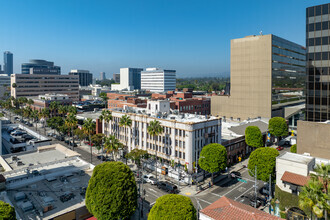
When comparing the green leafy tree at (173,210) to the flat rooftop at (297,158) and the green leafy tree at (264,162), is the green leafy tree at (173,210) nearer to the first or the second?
the flat rooftop at (297,158)

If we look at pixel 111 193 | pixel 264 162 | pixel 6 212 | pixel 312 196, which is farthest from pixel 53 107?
pixel 312 196

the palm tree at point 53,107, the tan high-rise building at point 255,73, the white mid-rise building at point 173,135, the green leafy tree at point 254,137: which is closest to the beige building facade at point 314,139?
the white mid-rise building at point 173,135

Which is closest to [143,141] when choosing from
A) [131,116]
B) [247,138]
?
[131,116]

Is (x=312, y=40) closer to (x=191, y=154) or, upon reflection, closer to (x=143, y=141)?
(x=191, y=154)

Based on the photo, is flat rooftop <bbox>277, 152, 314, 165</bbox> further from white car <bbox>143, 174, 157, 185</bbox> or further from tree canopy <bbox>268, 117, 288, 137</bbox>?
tree canopy <bbox>268, 117, 288, 137</bbox>

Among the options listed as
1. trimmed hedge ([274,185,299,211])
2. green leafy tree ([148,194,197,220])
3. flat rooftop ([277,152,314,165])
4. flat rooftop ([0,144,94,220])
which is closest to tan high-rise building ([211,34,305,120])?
flat rooftop ([277,152,314,165])

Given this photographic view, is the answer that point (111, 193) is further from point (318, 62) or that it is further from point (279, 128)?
point (279, 128)
